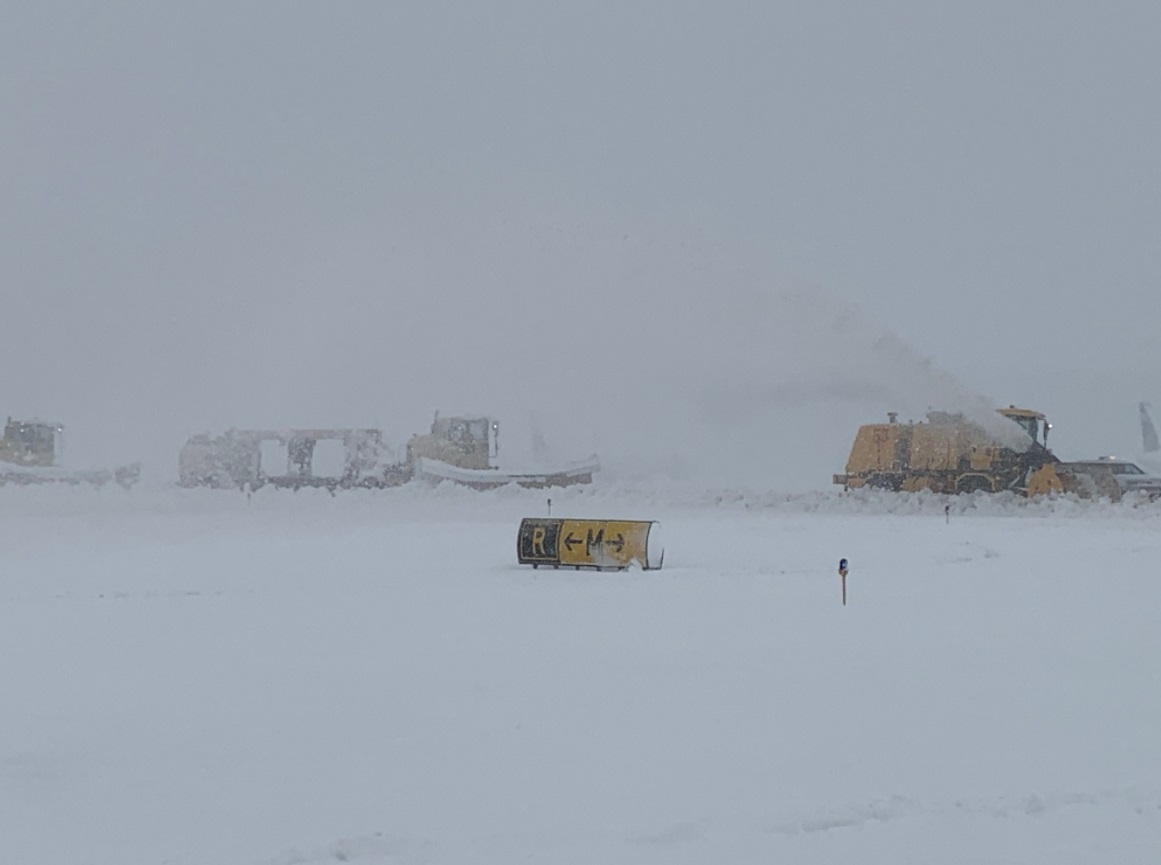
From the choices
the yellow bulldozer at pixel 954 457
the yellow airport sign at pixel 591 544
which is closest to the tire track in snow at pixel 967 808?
the yellow airport sign at pixel 591 544

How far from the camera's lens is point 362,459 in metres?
39.0

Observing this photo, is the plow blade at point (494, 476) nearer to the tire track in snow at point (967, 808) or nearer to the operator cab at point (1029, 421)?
the operator cab at point (1029, 421)

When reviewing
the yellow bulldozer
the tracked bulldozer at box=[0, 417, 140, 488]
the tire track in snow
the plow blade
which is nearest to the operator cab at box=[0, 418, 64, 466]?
the tracked bulldozer at box=[0, 417, 140, 488]

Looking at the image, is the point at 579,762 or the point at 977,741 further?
the point at 977,741

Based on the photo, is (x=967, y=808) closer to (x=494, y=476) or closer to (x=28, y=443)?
(x=494, y=476)

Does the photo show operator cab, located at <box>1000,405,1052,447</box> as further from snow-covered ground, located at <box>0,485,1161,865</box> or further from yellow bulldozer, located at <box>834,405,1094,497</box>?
snow-covered ground, located at <box>0,485,1161,865</box>

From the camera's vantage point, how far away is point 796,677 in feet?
28.7

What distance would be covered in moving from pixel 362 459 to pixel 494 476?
573 centimetres

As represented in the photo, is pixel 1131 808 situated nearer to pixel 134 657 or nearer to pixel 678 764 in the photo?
pixel 678 764

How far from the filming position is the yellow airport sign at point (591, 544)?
1672cm

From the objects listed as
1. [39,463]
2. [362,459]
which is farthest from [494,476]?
[39,463]

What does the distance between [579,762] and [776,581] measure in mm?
8898

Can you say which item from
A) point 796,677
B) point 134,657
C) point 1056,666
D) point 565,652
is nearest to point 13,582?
point 134,657

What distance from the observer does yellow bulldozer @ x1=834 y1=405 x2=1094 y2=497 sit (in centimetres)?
3123
